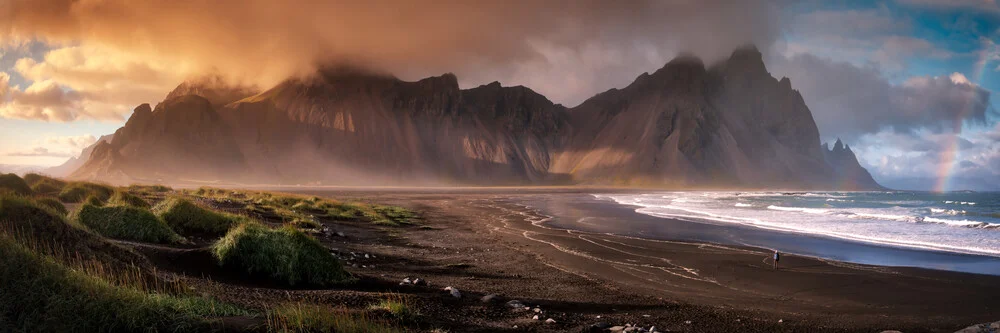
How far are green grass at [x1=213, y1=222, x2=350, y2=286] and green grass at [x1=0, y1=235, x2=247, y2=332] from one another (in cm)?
437

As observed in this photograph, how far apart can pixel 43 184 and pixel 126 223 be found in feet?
69.2

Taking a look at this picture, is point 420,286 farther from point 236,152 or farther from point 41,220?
point 236,152

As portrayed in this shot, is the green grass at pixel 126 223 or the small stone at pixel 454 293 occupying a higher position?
the green grass at pixel 126 223

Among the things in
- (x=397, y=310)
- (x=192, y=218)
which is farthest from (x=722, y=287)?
(x=192, y=218)

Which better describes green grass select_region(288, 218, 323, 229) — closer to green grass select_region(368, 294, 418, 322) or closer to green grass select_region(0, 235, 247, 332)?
green grass select_region(368, 294, 418, 322)

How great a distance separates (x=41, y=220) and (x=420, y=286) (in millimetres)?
7045

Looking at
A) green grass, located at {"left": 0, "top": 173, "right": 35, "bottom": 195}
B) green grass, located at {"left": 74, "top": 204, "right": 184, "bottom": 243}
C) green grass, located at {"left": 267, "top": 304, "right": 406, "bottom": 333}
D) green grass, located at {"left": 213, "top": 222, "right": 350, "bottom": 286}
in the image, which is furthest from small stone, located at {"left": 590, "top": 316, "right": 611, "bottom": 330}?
green grass, located at {"left": 0, "top": 173, "right": 35, "bottom": 195}

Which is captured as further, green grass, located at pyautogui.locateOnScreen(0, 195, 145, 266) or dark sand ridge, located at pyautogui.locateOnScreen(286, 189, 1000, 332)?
dark sand ridge, located at pyautogui.locateOnScreen(286, 189, 1000, 332)

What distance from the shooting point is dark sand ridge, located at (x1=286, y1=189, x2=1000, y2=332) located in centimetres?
1066

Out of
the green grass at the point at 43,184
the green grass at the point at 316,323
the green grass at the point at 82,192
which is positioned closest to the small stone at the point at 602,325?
the green grass at the point at 316,323

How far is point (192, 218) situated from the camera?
16672 mm

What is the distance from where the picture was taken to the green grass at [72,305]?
5.63m

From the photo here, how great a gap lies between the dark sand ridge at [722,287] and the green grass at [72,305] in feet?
21.2

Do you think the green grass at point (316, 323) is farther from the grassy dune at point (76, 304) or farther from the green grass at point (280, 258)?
the green grass at point (280, 258)
